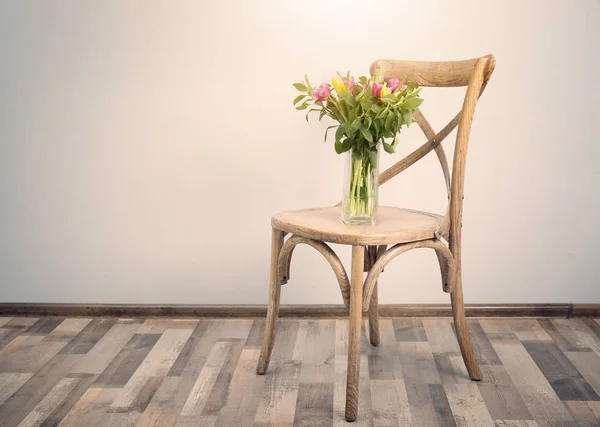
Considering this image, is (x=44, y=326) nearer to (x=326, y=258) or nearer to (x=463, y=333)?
(x=326, y=258)

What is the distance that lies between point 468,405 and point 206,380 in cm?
73

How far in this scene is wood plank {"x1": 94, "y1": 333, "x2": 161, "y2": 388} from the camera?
2.11m

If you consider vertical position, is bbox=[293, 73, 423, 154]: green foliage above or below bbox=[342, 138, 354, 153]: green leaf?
above

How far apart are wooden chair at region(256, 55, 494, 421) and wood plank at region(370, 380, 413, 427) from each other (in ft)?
0.26

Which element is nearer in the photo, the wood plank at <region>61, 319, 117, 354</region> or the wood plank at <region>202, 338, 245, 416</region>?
the wood plank at <region>202, 338, 245, 416</region>

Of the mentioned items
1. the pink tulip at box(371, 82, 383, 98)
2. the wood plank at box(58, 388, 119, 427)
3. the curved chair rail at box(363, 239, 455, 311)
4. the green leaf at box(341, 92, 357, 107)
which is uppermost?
the pink tulip at box(371, 82, 383, 98)

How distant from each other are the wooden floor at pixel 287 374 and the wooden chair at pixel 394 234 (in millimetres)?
124

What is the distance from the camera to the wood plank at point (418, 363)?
2115 millimetres

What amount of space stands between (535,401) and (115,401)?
3.67 ft

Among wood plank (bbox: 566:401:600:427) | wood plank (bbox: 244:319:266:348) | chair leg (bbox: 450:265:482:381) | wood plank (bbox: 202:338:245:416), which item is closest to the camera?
wood plank (bbox: 566:401:600:427)

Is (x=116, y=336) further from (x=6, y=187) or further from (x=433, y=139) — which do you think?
(x=433, y=139)

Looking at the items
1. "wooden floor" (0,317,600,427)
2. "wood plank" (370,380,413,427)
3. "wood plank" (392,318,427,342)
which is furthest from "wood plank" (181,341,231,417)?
"wood plank" (392,318,427,342)

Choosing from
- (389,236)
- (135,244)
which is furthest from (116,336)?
(389,236)

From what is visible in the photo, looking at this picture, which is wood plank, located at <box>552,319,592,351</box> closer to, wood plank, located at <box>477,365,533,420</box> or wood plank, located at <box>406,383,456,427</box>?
wood plank, located at <box>477,365,533,420</box>
